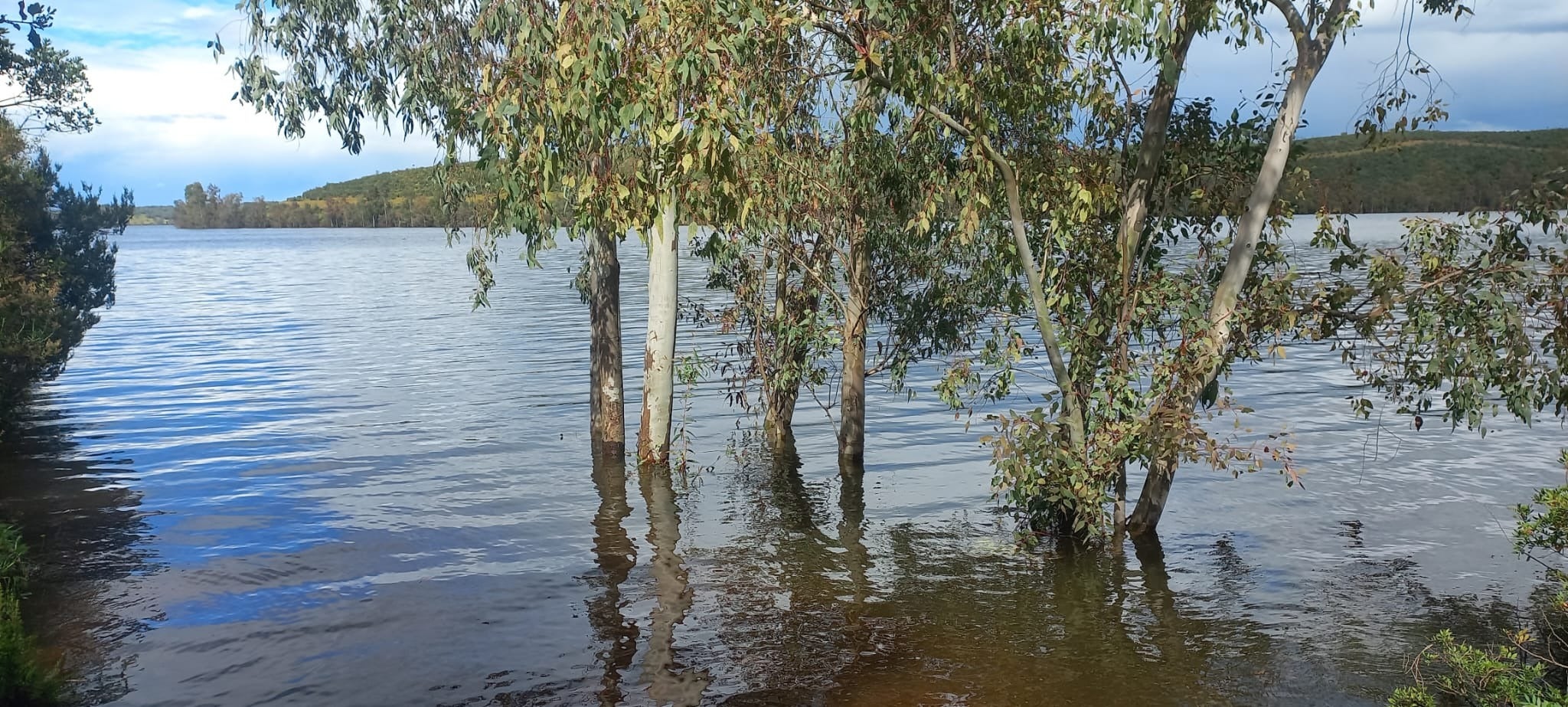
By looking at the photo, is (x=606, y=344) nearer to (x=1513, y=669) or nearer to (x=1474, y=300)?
(x=1474, y=300)

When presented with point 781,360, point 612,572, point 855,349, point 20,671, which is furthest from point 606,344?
point 20,671

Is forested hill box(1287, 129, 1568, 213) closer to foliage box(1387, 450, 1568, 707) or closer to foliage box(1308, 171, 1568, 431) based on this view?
foliage box(1308, 171, 1568, 431)

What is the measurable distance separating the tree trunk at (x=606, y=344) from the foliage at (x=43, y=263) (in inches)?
317

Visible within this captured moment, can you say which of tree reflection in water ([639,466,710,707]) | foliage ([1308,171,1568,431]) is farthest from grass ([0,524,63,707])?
foliage ([1308,171,1568,431])

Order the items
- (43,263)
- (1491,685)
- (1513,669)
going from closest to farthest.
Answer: (1513,669), (1491,685), (43,263)

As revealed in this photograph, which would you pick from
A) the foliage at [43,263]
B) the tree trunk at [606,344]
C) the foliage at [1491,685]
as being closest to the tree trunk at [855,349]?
the tree trunk at [606,344]

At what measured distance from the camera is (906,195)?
1354cm

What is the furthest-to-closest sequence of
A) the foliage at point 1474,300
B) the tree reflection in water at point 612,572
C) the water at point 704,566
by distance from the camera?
the foliage at point 1474,300
the tree reflection in water at point 612,572
the water at point 704,566

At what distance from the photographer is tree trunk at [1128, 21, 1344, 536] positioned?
10.4 metres

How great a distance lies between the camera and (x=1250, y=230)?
10750 millimetres

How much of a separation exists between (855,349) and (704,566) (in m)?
5.06

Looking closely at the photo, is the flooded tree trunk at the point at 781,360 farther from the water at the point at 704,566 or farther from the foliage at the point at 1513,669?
the foliage at the point at 1513,669

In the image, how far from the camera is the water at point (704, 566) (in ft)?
29.4

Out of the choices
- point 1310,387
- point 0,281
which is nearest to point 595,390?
point 0,281
